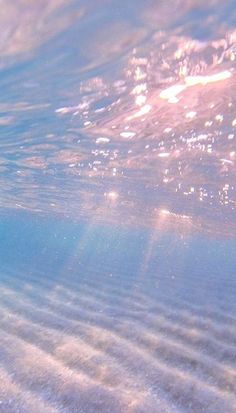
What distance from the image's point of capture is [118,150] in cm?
1439

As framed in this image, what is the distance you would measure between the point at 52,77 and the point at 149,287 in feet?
40.1

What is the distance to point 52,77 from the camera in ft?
29.7

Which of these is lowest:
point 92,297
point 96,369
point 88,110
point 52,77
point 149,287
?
point 149,287

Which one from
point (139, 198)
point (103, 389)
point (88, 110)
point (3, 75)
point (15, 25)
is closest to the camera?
point (103, 389)

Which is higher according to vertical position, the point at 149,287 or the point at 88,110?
the point at 88,110

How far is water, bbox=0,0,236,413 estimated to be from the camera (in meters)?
6.42

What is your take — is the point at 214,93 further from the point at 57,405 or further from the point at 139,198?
the point at 139,198

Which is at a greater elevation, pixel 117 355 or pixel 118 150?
pixel 118 150

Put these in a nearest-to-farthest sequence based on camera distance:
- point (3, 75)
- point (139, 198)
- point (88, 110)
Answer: point (3, 75), point (88, 110), point (139, 198)

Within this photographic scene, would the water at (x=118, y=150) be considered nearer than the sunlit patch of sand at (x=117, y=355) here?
No

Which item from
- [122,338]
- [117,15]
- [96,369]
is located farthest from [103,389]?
[117,15]

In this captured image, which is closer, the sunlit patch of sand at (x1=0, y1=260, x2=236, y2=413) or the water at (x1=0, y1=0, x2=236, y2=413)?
the sunlit patch of sand at (x1=0, y1=260, x2=236, y2=413)

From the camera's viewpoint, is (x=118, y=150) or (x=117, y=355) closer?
(x=117, y=355)

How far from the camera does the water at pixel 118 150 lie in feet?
21.1
